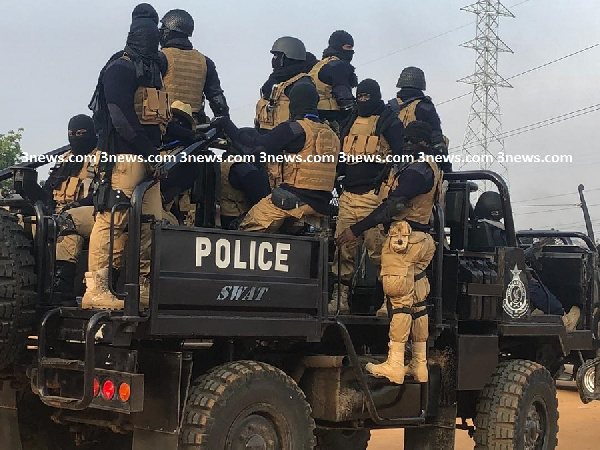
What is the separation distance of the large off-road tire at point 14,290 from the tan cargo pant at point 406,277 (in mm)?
2491

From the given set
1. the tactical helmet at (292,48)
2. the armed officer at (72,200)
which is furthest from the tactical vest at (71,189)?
the tactical helmet at (292,48)

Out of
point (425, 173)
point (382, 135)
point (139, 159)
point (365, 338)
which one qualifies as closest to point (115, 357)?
point (139, 159)

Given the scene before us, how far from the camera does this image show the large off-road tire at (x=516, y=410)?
24.4ft

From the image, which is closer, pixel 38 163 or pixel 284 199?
pixel 284 199

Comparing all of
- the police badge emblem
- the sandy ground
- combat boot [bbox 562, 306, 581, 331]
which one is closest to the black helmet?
the police badge emblem

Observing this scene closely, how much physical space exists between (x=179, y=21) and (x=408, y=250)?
8.84 ft

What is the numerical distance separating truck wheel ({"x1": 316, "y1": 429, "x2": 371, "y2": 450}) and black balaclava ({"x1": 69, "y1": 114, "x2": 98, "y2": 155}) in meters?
3.06

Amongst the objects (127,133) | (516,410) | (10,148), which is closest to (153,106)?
(127,133)

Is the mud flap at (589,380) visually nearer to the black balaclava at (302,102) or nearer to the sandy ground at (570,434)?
the sandy ground at (570,434)

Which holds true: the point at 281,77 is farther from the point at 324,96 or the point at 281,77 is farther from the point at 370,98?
the point at 370,98

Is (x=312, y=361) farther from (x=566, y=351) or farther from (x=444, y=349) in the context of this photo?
(x=566, y=351)

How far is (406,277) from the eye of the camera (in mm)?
6590

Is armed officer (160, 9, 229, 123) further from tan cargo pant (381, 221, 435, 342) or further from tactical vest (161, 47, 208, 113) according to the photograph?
tan cargo pant (381, 221, 435, 342)

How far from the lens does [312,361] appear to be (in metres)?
6.22
